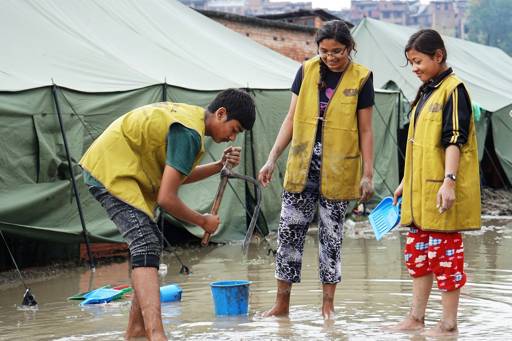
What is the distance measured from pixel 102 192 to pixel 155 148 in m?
0.33

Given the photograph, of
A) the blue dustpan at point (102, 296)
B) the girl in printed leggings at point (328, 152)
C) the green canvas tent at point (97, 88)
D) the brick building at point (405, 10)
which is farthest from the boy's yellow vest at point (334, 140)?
the brick building at point (405, 10)

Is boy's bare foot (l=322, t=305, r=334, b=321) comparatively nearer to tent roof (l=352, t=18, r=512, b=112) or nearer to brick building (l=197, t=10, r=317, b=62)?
tent roof (l=352, t=18, r=512, b=112)

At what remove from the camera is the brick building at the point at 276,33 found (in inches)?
783

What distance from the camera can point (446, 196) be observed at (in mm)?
4738

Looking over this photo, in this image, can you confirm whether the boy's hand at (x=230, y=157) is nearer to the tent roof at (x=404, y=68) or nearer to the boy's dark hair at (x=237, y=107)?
the boy's dark hair at (x=237, y=107)

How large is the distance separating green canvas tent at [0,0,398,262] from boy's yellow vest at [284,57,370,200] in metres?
3.33

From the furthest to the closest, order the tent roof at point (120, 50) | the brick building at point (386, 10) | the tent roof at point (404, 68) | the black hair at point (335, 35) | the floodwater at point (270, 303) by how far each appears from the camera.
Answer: the brick building at point (386, 10) → the tent roof at point (404, 68) → the tent roof at point (120, 50) → the black hair at point (335, 35) → the floodwater at point (270, 303)

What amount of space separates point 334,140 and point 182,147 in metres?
1.17

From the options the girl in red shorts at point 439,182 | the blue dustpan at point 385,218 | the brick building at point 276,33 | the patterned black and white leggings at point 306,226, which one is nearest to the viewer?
the girl in red shorts at point 439,182

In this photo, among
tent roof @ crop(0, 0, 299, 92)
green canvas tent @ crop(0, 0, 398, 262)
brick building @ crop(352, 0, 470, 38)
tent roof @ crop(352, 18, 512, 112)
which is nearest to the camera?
green canvas tent @ crop(0, 0, 398, 262)

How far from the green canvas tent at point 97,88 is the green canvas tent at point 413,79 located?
93.1 inches

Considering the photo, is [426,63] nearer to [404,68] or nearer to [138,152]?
[138,152]

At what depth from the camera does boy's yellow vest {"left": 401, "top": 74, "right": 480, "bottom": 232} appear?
192 inches

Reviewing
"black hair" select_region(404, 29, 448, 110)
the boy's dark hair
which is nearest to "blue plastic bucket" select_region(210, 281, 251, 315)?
the boy's dark hair
